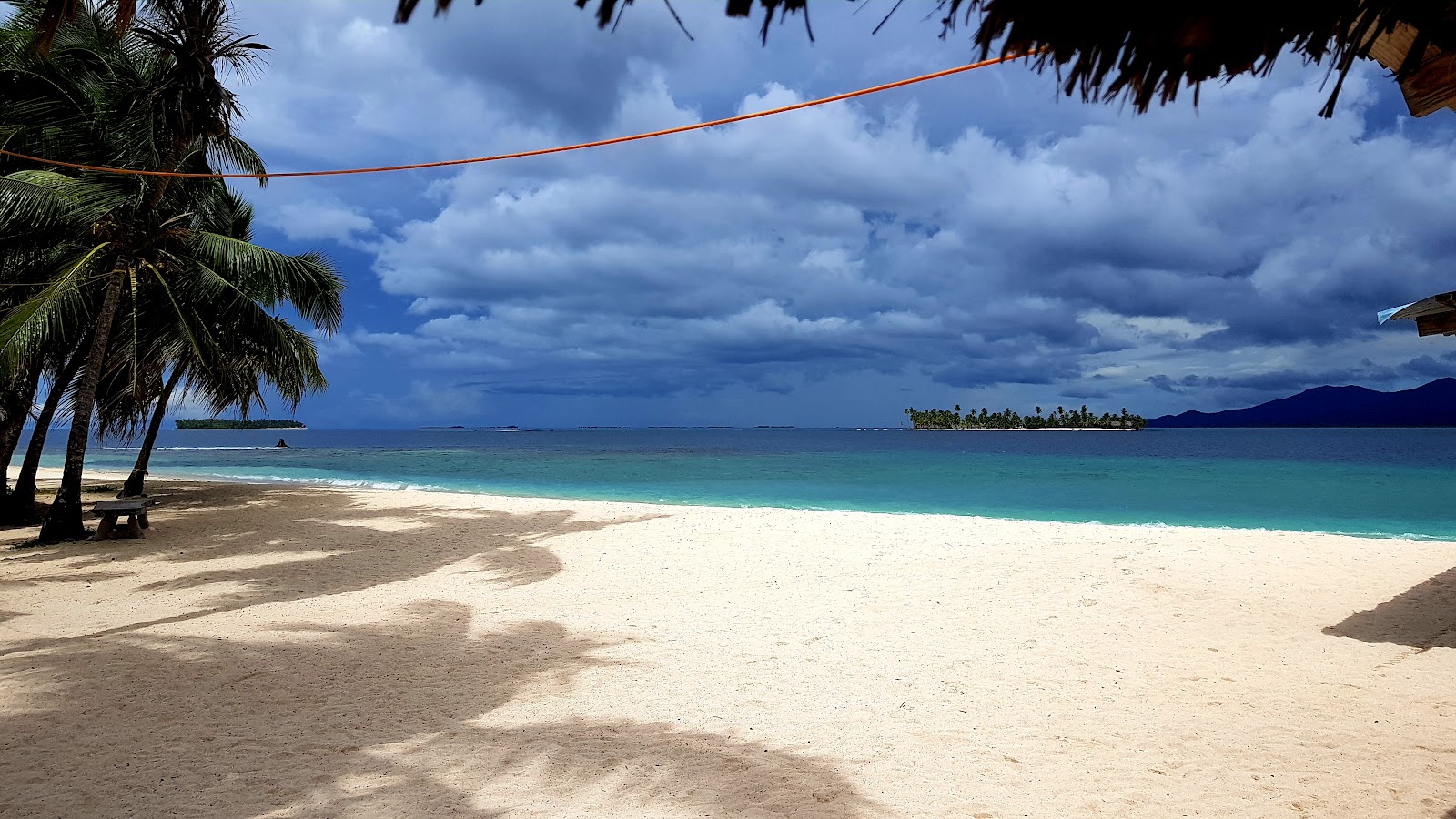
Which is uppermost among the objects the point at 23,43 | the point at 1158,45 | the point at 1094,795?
the point at 23,43

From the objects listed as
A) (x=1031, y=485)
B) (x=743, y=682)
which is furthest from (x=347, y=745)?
(x=1031, y=485)

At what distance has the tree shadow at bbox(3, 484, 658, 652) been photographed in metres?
7.64

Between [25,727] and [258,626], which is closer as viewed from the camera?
[25,727]

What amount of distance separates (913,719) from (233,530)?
37.4 ft

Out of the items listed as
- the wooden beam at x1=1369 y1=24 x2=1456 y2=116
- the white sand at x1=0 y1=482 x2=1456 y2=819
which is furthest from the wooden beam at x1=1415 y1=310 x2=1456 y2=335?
the white sand at x1=0 y1=482 x2=1456 y2=819

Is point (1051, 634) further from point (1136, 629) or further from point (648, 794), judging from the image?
point (648, 794)

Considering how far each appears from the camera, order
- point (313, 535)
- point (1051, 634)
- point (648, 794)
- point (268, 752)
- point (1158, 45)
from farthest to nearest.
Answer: point (313, 535) → point (1051, 634) → point (268, 752) → point (648, 794) → point (1158, 45)

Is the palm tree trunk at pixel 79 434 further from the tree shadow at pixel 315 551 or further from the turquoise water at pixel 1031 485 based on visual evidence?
the turquoise water at pixel 1031 485

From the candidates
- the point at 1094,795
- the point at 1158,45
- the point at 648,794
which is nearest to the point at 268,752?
the point at 648,794

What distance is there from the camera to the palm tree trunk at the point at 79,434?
32.3 ft

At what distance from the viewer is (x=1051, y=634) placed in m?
5.67

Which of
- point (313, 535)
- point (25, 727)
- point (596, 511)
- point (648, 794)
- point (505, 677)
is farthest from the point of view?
point (596, 511)

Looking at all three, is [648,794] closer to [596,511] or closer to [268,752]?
[268,752]

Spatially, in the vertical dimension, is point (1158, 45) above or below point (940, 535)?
above
